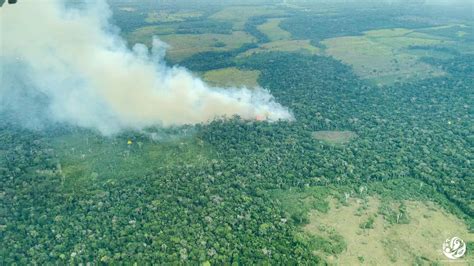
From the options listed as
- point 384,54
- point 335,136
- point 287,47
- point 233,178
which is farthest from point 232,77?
point 233,178

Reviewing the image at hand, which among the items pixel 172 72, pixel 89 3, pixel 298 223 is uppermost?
pixel 89 3

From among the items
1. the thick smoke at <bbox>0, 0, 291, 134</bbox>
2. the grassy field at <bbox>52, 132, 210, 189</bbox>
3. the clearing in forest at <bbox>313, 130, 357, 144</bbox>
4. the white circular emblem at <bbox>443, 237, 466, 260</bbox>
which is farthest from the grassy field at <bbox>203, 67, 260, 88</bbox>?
the white circular emblem at <bbox>443, 237, 466, 260</bbox>

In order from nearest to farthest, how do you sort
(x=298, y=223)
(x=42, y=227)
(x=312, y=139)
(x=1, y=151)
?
(x=42, y=227) < (x=298, y=223) < (x=1, y=151) < (x=312, y=139)

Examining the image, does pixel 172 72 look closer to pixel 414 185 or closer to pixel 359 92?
pixel 359 92

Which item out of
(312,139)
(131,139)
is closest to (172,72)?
(131,139)

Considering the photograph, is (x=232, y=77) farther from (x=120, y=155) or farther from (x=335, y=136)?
(x=120, y=155)
